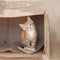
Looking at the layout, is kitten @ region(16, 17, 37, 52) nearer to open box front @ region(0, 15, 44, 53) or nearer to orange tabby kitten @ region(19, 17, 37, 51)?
orange tabby kitten @ region(19, 17, 37, 51)

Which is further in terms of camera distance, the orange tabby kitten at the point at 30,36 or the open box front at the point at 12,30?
the open box front at the point at 12,30

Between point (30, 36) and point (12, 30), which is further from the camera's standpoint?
point (12, 30)

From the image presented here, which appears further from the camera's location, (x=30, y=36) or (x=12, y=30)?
(x=12, y=30)

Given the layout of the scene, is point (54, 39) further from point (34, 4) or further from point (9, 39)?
point (9, 39)

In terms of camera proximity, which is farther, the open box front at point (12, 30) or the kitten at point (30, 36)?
the open box front at point (12, 30)

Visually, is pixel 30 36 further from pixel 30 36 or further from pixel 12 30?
pixel 12 30

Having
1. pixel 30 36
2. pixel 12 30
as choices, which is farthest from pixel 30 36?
pixel 12 30

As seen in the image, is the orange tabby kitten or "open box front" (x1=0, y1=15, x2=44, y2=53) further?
"open box front" (x1=0, y1=15, x2=44, y2=53)

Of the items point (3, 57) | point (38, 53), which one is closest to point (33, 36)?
point (38, 53)

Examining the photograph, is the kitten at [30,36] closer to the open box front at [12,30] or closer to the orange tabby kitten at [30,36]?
the orange tabby kitten at [30,36]

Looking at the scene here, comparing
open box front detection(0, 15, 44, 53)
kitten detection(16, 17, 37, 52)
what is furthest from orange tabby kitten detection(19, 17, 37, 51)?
open box front detection(0, 15, 44, 53)

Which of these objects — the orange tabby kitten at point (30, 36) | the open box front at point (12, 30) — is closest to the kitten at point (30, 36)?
the orange tabby kitten at point (30, 36)

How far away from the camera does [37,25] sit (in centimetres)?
111

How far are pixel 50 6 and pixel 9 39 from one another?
1.27 ft
